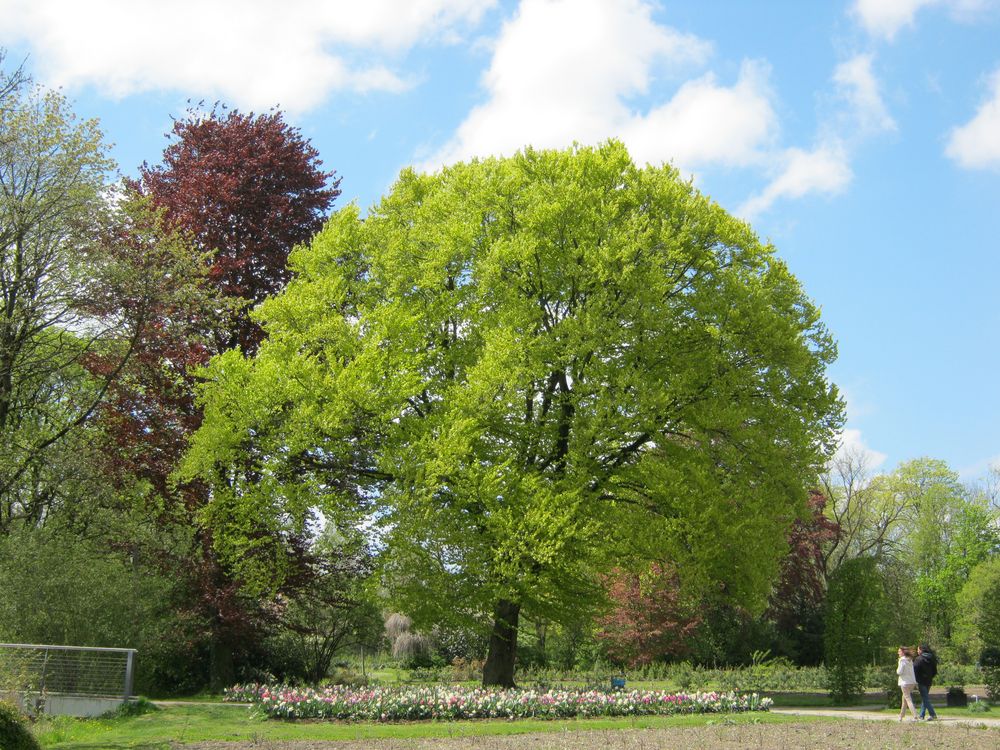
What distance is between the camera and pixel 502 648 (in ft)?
67.7

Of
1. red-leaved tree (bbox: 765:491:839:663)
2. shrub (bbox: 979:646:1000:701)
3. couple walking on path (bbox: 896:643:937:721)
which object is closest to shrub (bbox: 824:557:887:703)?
shrub (bbox: 979:646:1000:701)

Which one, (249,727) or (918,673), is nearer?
(249,727)

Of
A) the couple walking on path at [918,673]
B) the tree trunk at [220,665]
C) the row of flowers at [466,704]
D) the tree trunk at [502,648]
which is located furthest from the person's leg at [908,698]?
the tree trunk at [220,665]

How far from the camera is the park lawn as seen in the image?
12.7 m

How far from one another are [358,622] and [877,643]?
1458cm

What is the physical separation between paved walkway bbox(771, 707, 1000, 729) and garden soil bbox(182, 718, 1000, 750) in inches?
72.5

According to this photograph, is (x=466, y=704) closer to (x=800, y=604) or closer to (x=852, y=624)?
(x=852, y=624)

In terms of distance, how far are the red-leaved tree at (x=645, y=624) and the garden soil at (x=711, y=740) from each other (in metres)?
16.0

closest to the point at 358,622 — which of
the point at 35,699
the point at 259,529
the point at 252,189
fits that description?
the point at 259,529

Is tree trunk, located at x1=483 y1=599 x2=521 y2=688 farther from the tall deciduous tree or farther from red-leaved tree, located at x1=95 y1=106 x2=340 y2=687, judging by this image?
the tall deciduous tree

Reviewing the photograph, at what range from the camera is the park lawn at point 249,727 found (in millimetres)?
12734

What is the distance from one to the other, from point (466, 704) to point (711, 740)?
5.41m

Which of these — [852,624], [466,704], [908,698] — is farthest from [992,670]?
[466,704]

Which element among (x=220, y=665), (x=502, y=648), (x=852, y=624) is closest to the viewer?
(x=502, y=648)
